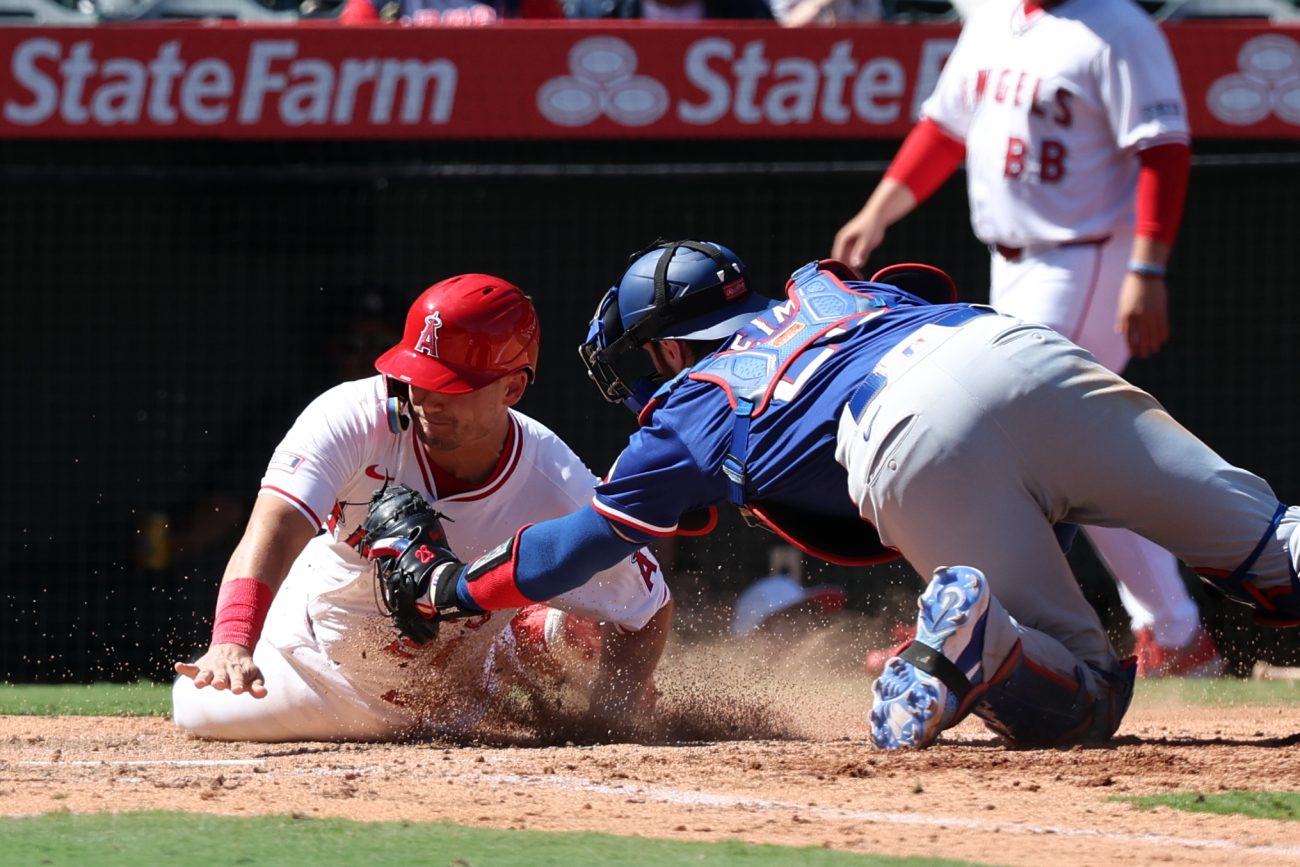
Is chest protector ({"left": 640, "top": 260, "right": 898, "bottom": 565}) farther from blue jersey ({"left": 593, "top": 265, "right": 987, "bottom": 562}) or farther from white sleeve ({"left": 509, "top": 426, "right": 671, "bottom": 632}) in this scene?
white sleeve ({"left": 509, "top": 426, "right": 671, "bottom": 632})

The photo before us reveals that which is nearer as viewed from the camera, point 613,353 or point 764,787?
point 764,787

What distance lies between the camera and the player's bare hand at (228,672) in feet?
10.7

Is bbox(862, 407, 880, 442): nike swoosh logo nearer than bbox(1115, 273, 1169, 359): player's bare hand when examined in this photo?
Yes

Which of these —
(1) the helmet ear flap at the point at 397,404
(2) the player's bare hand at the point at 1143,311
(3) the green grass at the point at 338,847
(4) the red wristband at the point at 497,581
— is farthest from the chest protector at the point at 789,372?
(2) the player's bare hand at the point at 1143,311

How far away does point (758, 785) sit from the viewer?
3.10 m

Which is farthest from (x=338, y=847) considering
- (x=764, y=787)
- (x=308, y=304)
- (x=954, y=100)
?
(x=308, y=304)

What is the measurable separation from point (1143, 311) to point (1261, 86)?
1.74m

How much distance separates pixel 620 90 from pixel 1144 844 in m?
3.96

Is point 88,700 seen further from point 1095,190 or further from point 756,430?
→ point 1095,190

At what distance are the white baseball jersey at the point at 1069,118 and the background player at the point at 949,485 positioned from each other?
5.09 ft

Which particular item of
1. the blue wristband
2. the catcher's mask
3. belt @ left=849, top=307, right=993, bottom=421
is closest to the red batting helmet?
the catcher's mask

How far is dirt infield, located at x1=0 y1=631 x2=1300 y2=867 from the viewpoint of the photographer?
2596 millimetres

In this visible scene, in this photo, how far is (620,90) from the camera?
6.02m

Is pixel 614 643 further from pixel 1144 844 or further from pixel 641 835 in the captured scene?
pixel 1144 844
